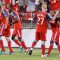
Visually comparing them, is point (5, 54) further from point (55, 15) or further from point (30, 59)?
point (55, 15)

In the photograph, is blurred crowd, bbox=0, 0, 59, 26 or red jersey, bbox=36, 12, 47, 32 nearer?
red jersey, bbox=36, 12, 47, 32

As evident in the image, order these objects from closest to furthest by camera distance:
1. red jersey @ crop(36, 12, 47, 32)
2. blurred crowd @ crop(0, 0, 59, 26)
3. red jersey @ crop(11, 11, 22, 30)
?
red jersey @ crop(36, 12, 47, 32) < red jersey @ crop(11, 11, 22, 30) < blurred crowd @ crop(0, 0, 59, 26)

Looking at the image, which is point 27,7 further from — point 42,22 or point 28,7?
point 42,22

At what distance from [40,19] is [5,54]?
199 centimetres

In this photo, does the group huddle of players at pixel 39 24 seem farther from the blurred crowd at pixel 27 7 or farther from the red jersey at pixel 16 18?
the blurred crowd at pixel 27 7

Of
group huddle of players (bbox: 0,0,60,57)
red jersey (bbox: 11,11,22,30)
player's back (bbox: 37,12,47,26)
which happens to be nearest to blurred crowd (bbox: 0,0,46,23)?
group huddle of players (bbox: 0,0,60,57)

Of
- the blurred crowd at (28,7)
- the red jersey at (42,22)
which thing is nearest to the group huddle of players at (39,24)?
the red jersey at (42,22)

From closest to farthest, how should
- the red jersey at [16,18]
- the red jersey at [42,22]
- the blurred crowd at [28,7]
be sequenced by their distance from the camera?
1. the red jersey at [42,22]
2. the red jersey at [16,18]
3. the blurred crowd at [28,7]

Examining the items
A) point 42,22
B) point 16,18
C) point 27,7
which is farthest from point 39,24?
point 27,7

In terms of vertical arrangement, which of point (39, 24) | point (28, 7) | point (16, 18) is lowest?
point (28, 7)

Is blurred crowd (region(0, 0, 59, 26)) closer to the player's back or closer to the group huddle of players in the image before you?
Result: the group huddle of players

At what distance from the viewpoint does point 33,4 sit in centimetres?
1689

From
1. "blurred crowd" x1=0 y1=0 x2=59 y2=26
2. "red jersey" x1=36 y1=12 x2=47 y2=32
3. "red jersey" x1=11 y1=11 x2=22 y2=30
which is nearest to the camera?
"red jersey" x1=36 y1=12 x2=47 y2=32

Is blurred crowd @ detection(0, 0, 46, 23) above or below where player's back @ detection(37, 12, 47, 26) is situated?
below
